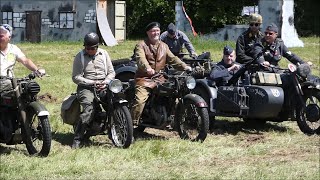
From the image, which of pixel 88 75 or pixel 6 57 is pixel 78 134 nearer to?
pixel 88 75

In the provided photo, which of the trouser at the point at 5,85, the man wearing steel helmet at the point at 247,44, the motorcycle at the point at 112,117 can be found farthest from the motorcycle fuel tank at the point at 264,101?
the trouser at the point at 5,85

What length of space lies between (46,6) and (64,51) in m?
8.99

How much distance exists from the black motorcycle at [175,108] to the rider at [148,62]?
0.38 feet

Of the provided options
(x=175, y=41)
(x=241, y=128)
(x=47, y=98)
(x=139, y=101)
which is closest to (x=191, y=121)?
(x=139, y=101)

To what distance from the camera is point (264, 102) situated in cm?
728

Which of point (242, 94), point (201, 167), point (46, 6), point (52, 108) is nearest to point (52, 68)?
point (52, 108)

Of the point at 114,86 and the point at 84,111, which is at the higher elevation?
the point at 114,86

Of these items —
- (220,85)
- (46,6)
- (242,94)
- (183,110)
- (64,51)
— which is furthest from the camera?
(46,6)

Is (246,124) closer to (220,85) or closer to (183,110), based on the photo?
(220,85)

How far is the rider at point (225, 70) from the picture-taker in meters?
7.91

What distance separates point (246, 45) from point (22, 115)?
12.0ft

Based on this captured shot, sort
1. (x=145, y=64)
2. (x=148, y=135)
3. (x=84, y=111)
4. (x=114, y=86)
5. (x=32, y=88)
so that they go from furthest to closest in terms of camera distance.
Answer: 1. (x=148, y=135)
2. (x=145, y=64)
3. (x=84, y=111)
4. (x=114, y=86)
5. (x=32, y=88)

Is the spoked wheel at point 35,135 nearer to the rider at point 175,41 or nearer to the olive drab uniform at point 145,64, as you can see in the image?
the olive drab uniform at point 145,64

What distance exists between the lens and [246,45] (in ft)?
26.7
